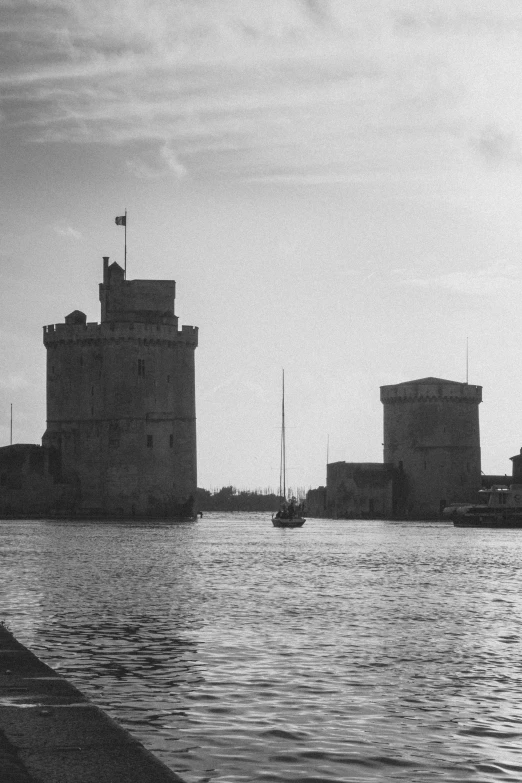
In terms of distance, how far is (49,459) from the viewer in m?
80.7

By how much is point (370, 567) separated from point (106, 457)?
153 ft

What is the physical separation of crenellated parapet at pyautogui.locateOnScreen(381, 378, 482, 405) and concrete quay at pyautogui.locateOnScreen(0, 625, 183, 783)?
8551 centimetres

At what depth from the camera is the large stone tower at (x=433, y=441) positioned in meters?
93.6

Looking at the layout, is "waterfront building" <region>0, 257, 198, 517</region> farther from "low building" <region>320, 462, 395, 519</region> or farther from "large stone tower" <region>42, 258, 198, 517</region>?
"low building" <region>320, 462, 395, 519</region>

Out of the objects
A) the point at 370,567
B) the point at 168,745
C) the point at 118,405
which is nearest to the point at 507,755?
the point at 168,745

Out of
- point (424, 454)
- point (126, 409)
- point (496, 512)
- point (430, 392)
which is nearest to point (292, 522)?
point (126, 409)

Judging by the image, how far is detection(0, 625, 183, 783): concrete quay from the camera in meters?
6.45

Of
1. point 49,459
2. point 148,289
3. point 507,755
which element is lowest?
point 507,755

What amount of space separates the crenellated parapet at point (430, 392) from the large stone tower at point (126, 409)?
64.0 feet

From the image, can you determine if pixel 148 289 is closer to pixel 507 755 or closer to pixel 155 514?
pixel 155 514

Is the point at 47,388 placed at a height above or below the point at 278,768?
above

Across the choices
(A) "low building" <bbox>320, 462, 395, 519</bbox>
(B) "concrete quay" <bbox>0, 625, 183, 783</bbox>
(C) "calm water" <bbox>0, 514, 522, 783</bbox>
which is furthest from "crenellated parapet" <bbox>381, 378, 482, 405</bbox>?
(B) "concrete quay" <bbox>0, 625, 183, 783</bbox>

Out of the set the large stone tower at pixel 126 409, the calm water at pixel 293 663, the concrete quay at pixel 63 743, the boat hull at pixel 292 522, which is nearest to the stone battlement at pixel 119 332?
the large stone tower at pixel 126 409

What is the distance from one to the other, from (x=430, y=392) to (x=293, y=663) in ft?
264
